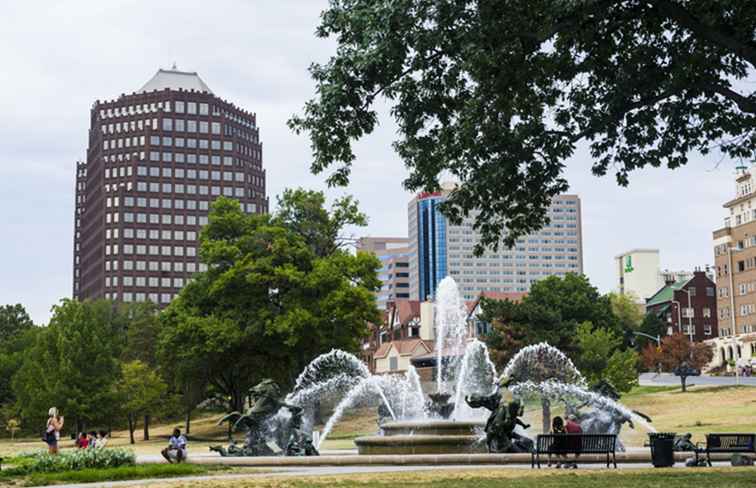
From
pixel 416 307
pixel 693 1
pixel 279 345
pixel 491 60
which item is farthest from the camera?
pixel 416 307

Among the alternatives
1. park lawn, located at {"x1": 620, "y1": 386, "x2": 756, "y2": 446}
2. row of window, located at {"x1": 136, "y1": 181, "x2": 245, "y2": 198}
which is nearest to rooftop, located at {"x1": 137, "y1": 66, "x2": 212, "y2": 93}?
row of window, located at {"x1": 136, "y1": 181, "x2": 245, "y2": 198}

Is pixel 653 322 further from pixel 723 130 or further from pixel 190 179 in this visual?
pixel 723 130

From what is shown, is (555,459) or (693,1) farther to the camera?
(555,459)

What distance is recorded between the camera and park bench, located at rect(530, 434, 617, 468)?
71.1ft

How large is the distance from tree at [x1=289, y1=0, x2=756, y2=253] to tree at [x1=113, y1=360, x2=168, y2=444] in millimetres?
48027

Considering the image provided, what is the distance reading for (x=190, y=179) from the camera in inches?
7175

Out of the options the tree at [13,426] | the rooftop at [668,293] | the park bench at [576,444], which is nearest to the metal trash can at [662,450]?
the park bench at [576,444]

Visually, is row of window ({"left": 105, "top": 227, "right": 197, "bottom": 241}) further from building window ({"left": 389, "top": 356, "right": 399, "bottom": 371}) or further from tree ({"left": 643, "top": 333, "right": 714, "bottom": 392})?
Answer: tree ({"left": 643, "top": 333, "right": 714, "bottom": 392})

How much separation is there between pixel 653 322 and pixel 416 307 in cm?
4026

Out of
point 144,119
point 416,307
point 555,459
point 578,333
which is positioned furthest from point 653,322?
point 555,459

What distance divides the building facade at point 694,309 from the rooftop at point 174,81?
314ft

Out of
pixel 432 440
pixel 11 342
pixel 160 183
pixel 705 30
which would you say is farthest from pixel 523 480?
pixel 160 183

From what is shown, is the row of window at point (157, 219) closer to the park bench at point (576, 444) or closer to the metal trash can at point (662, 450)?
the park bench at point (576, 444)

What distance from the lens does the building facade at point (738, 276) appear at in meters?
124
